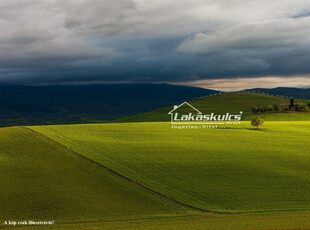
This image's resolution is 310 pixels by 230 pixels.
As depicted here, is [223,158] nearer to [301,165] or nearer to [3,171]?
[301,165]

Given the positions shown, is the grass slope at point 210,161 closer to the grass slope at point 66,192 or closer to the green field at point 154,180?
the green field at point 154,180

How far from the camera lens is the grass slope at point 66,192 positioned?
3859cm

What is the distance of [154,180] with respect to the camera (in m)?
49.1

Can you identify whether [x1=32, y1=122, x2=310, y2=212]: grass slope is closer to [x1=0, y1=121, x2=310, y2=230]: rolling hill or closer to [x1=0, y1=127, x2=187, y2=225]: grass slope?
[x1=0, y1=121, x2=310, y2=230]: rolling hill

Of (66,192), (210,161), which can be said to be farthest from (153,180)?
(210,161)

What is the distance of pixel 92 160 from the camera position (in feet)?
184

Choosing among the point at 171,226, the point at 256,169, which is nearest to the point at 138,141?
the point at 256,169

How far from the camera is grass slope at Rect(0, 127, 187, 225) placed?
38594mm

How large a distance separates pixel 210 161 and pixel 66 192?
24438 millimetres

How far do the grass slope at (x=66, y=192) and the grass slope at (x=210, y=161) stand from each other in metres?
2.91

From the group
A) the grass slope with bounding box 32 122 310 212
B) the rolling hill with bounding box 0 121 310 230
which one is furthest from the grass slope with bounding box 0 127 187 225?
the grass slope with bounding box 32 122 310 212

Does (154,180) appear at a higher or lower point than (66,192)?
higher

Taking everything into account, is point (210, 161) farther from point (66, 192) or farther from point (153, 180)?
point (66, 192)

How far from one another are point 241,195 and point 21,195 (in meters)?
26.4
